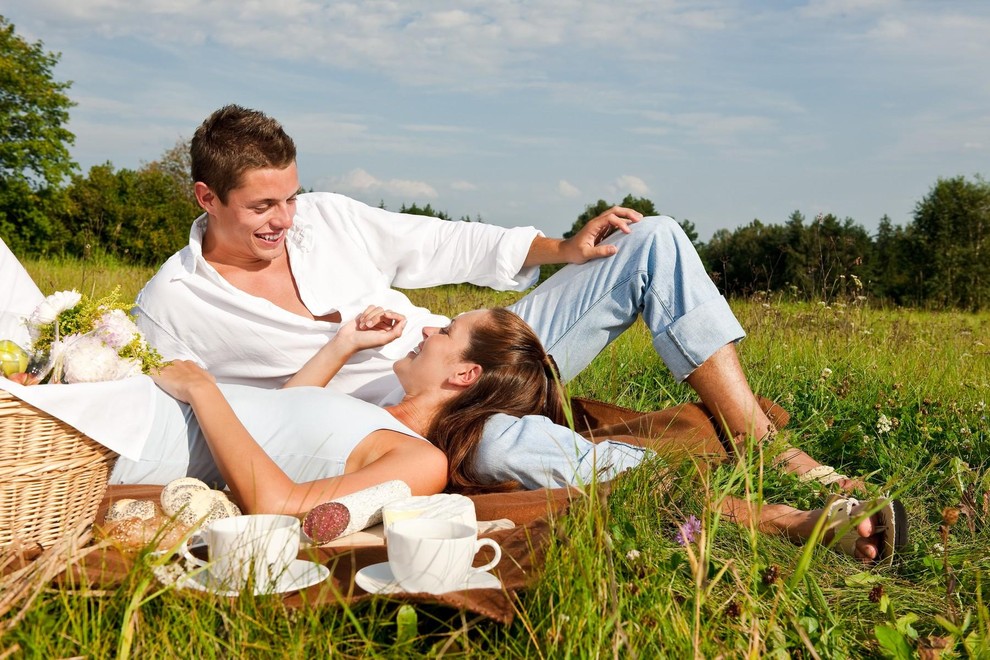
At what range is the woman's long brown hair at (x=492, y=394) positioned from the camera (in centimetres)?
358

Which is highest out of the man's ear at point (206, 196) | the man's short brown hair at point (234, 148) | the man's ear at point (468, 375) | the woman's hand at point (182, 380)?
the man's short brown hair at point (234, 148)

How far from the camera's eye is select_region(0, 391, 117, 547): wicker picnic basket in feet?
8.25

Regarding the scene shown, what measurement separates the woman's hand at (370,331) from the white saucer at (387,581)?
1912 mm

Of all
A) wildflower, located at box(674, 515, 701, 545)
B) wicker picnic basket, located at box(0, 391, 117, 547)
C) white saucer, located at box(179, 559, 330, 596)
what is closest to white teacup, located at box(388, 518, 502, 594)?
white saucer, located at box(179, 559, 330, 596)

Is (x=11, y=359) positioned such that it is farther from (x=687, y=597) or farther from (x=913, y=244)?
(x=913, y=244)

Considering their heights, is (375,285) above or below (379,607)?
above

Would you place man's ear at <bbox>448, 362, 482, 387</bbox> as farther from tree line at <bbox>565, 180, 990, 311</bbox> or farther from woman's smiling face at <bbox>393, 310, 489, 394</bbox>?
tree line at <bbox>565, 180, 990, 311</bbox>

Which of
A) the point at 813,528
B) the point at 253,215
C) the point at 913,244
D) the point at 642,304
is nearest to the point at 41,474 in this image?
the point at 253,215

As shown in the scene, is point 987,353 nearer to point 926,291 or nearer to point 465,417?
point 465,417

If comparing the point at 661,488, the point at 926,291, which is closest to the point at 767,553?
the point at 661,488

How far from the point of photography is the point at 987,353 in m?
6.31

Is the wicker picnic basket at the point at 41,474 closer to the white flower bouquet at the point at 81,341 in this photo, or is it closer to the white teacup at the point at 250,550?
the white flower bouquet at the point at 81,341

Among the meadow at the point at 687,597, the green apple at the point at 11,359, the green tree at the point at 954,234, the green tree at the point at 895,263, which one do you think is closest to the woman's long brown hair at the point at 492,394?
the meadow at the point at 687,597

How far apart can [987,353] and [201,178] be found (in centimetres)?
537
